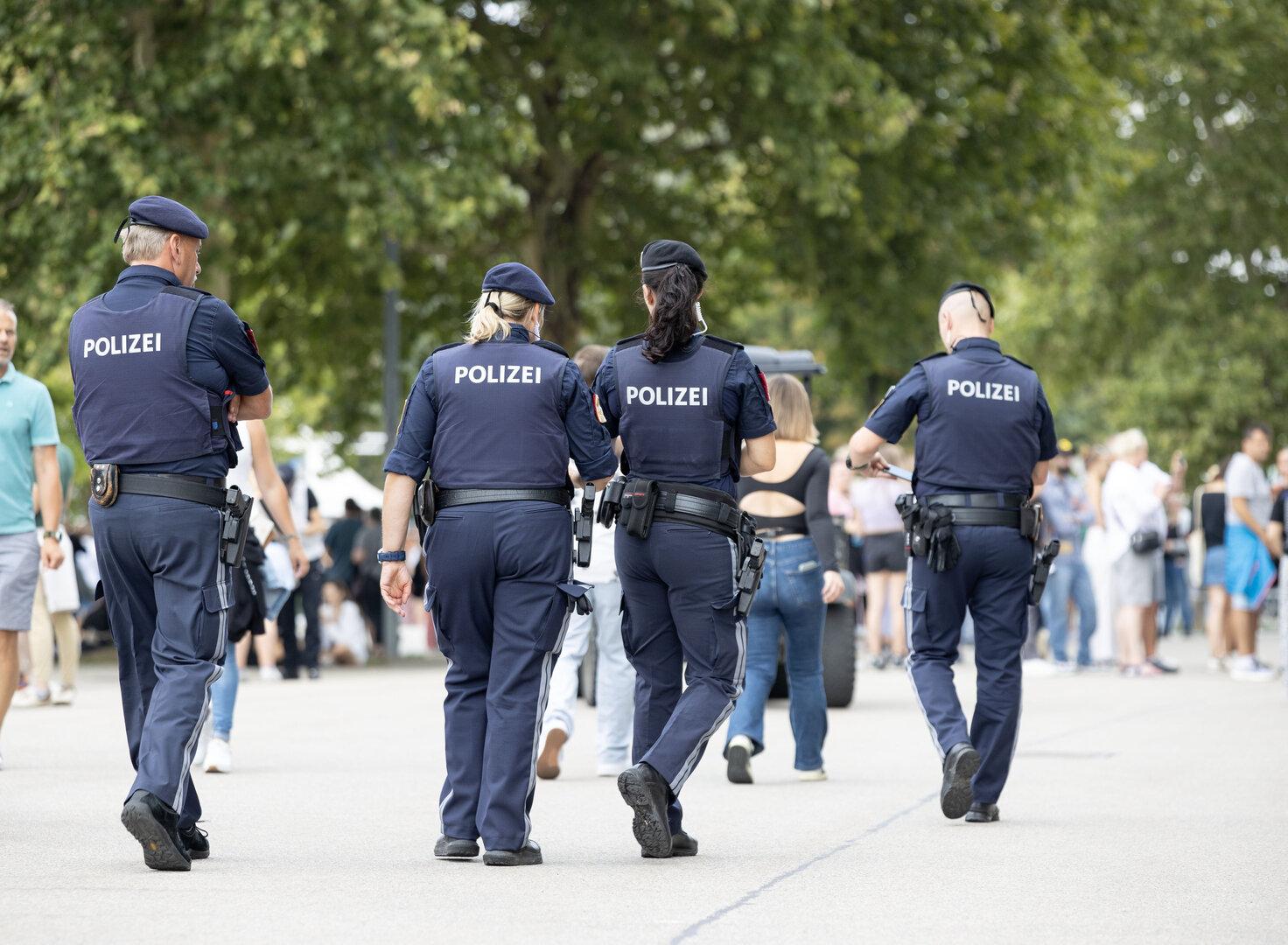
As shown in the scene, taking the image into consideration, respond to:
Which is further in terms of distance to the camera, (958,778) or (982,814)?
(982,814)

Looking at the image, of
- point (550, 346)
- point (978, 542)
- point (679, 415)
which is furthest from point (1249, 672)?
point (550, 346)

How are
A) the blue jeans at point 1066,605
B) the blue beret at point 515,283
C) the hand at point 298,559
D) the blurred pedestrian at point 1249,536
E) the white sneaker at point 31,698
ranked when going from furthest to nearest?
1. the blue jeans at point 1066,605
2. the blurred pedestrian at point 1249,536
3. the white sneaker at point 31,698
4. the hand at point 298,559
5. the blue beret at point 515,283

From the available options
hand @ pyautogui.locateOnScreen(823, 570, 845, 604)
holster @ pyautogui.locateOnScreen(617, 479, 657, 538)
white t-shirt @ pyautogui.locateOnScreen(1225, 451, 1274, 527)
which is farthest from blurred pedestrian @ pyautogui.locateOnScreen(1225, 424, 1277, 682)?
holster @ pyautogui.locateOnScreen(617, 479, 657, 538)

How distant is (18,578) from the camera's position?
29.5ft

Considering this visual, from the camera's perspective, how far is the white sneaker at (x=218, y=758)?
33.1 ft

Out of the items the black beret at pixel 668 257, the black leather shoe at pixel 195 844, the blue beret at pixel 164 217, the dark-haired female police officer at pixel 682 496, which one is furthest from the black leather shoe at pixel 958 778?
the blue beret at pixel 164 217

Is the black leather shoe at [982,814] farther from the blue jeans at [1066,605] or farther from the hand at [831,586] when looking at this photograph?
the blue jeans at [1066,605]

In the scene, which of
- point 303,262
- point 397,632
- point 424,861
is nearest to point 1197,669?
point 397,632

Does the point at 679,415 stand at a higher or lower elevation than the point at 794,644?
higher

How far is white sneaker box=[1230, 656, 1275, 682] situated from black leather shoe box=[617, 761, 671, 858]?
38.0 feet

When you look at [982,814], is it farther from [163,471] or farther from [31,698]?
[31,698]

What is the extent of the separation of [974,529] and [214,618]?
308 cm

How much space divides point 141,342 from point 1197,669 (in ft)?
48.4

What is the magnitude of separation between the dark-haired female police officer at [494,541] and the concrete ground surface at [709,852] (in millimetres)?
339
